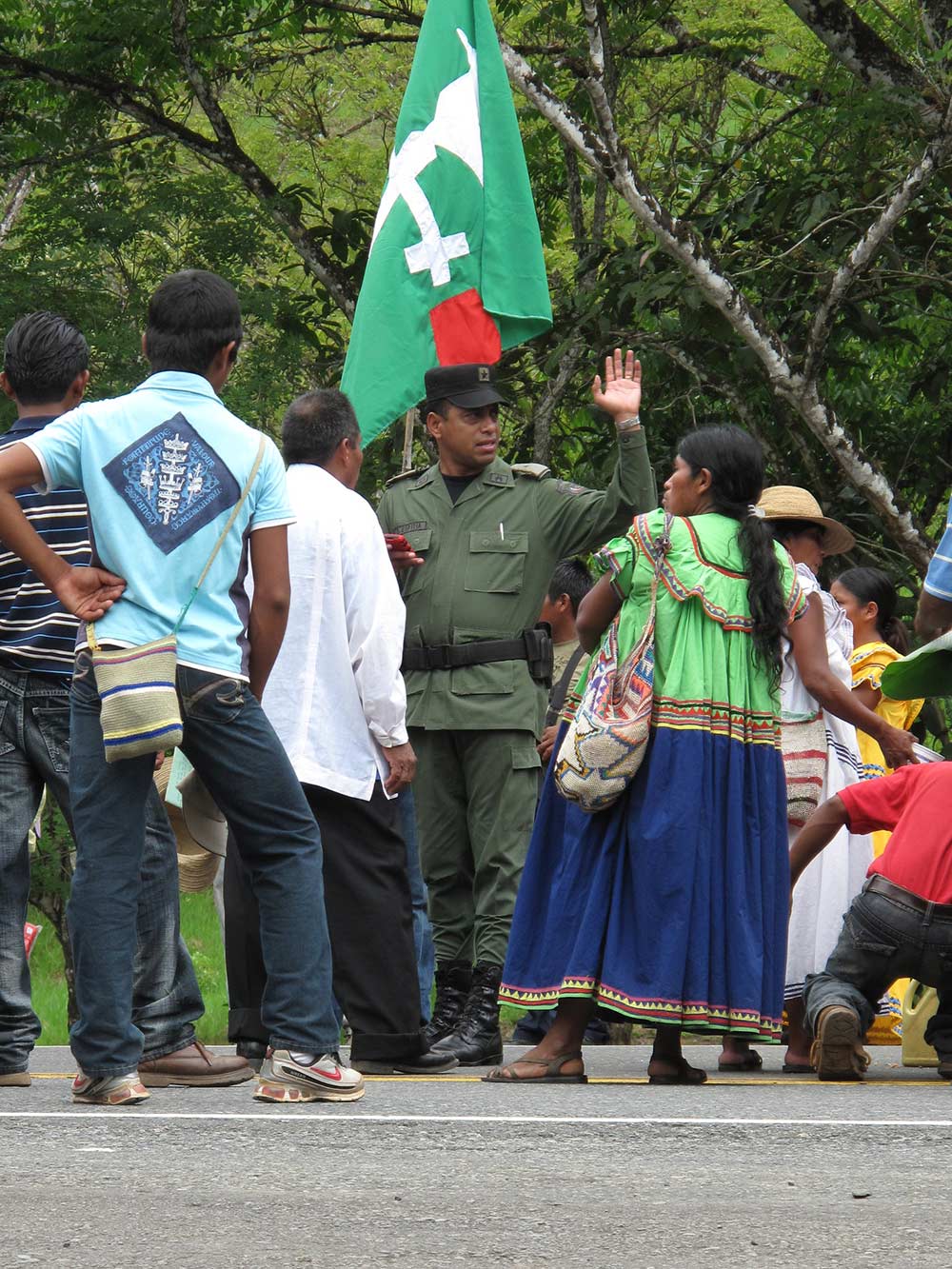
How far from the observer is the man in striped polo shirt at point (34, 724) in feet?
18.3

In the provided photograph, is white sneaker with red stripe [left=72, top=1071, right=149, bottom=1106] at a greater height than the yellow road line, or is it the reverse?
white sneaker with red stripe [left=72, top=1071, right=149, bottom=1106]

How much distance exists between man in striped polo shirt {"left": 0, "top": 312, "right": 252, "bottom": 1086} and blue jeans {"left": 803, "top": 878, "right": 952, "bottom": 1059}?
72.4 inches

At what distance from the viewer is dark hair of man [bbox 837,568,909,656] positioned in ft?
28.8

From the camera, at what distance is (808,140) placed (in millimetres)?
10602

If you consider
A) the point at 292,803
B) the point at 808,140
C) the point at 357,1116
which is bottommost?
the point at 357,1116

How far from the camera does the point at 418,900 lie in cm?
695

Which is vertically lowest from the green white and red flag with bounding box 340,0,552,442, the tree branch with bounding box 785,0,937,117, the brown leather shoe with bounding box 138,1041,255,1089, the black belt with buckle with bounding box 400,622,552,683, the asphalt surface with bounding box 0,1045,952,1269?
the brown leather shoe with bounding box 138,1041,255,1089

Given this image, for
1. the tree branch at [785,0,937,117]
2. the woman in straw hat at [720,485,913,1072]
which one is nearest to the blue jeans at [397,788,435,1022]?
the woman in straw hat at [720,485,913,1072]

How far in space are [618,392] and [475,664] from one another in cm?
114

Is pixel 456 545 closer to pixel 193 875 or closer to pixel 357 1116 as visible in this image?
pixel 193 875

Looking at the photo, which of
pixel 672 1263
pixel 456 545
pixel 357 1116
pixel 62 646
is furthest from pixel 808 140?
pixel 672 1263

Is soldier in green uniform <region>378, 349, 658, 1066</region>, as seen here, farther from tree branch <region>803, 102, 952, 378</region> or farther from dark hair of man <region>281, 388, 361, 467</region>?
tree branch <region>803, 102, 952, 378</region>

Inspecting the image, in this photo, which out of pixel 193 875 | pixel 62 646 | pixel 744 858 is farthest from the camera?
pixel 193 875

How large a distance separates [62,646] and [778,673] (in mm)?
2146
